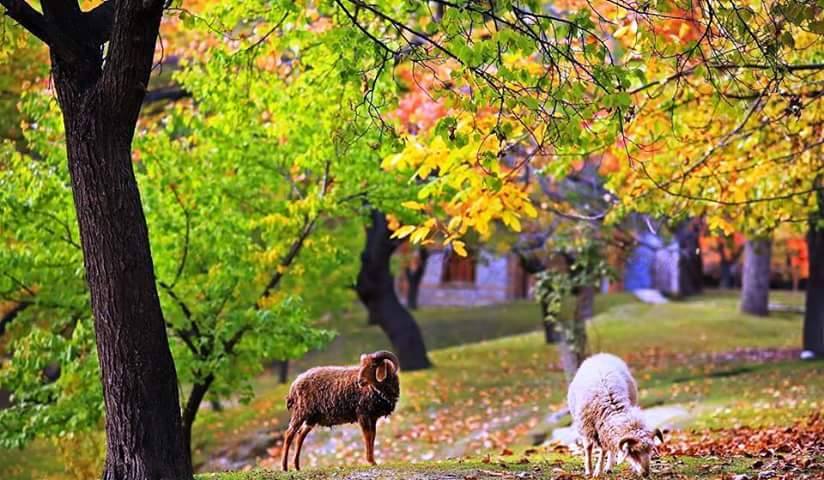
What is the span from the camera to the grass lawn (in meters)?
9.84

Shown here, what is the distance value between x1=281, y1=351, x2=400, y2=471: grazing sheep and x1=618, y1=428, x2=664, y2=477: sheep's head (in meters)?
2.25

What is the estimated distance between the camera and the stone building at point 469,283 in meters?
56.6

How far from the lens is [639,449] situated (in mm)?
8195

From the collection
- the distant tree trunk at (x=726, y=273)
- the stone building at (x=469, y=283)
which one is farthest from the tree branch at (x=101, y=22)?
the distant tree trunk at (x=726, y=273)

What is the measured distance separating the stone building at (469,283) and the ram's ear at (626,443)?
4749 cm

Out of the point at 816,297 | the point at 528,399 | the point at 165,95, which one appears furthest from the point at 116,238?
the point at 816,297

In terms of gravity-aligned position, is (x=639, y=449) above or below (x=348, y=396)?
below

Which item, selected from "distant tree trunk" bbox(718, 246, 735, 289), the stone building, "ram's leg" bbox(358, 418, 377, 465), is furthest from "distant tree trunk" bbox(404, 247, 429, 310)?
"ram's leg" bbox(358, 418, 377, 465)

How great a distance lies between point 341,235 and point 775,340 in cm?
1867

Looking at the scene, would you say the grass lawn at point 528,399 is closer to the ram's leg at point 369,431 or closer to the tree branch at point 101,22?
the ram's leg at point 369,431

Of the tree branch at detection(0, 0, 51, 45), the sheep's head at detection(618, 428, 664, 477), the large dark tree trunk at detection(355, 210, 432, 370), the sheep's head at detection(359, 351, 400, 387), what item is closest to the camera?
the tree branch at detection(0, 0, 51, 45)

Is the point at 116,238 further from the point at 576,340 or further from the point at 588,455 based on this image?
the point at 576,340

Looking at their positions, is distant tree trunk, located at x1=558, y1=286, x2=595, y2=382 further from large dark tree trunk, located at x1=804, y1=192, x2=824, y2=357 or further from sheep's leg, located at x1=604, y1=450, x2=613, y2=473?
sheep's leg, located at x1=604, y1=450, x2=613, y2=473

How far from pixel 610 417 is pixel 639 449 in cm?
53
